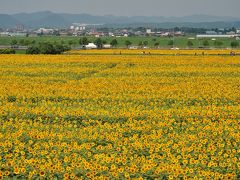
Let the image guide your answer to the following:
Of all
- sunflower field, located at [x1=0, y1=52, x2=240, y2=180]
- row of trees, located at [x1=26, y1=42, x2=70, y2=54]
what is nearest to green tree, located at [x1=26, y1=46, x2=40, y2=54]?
row of trees, located at [x1=26, y1=42, x2=70, y2=54]

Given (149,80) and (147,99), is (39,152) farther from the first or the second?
(149,80)

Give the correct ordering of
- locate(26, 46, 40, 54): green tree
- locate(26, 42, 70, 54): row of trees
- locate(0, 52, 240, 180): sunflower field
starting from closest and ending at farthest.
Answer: locate(0, 52, 240, 180): sunflower field
locate(26, 46, 40, 54): green tree
locate(26, 42, 70, 54): row of trees

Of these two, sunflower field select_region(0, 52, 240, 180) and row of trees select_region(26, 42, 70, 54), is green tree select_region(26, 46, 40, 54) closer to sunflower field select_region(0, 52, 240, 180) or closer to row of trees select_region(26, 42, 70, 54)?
row of trees select_region(26, 42, 70, 54)

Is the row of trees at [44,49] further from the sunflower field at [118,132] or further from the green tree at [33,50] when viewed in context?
the sunflower field at [118,132]

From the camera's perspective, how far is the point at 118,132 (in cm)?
1587

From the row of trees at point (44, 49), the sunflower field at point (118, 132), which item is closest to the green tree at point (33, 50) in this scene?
the row of trees at point (44, 49)

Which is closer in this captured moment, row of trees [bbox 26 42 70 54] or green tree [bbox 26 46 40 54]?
green tree [bbox 26 46 40 54]

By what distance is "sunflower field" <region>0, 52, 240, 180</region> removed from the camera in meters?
11.4

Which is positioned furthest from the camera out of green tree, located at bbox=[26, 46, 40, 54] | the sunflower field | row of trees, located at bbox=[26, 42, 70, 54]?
row of trees, located at bbox=[26, 42, 70, 54]

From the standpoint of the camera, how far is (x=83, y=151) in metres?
13.2

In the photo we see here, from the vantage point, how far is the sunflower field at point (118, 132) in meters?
11.4

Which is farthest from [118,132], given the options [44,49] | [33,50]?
[33,50]

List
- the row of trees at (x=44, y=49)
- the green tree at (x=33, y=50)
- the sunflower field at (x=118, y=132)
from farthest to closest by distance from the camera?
the row of trees at (x=44, y=49), the green tree at (x=33, y=50), the sunflower field at (x=118, y=132)

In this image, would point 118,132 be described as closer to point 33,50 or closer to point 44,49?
point 44,49
